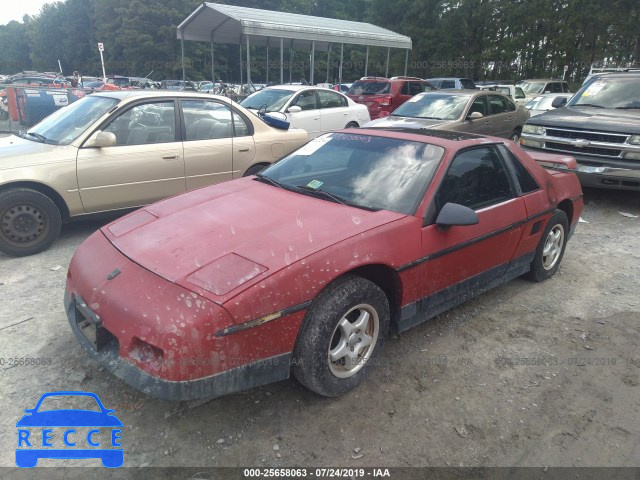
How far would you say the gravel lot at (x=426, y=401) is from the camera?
235 cm

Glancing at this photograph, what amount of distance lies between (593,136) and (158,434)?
7.04 metres

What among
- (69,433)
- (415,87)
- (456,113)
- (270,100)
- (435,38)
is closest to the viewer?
(69,433)

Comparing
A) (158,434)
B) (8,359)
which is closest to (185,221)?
(158,434)

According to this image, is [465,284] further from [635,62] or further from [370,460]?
[635,62]

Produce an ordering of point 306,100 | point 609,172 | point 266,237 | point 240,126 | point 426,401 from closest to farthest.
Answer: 1. point 266,237
2. point 426,401
3. point 240,126
4. point 609,172
5. point 306,100

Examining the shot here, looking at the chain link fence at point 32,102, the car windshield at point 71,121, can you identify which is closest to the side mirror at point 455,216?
the car windshield at point 71,121

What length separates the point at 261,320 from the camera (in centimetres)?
222

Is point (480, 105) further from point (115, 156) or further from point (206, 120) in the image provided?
point (115, 156)

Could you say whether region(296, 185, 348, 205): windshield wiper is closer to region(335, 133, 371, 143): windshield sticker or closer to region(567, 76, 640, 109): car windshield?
region(335, 133, 371, 143): windshield sticker

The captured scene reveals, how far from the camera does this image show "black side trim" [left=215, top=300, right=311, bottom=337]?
2135 millimetres

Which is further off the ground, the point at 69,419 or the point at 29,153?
the point at 29,153

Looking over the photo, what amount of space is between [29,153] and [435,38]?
33.9 meters

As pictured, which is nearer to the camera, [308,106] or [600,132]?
[600,132]

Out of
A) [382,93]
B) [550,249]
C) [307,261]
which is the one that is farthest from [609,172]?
[382,93]
